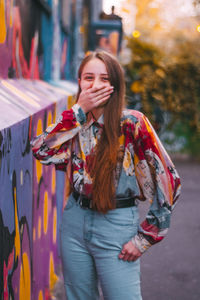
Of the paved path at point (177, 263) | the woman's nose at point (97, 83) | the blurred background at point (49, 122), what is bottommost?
the paved path at point (177, 263)

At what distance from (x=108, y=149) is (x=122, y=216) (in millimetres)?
327

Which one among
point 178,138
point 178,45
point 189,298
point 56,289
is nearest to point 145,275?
point 189,298

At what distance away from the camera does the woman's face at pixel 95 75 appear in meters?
2.07

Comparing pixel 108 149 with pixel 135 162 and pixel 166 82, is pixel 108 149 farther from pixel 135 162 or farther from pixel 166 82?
pixel 166 82

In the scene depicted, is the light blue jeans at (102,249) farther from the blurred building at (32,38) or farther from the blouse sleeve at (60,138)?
the blurred building at (32,38)

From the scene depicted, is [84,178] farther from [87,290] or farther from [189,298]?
[189,298]

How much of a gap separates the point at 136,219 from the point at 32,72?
2.43 m

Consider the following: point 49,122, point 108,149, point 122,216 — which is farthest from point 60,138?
point 49,122

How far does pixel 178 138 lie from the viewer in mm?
11391

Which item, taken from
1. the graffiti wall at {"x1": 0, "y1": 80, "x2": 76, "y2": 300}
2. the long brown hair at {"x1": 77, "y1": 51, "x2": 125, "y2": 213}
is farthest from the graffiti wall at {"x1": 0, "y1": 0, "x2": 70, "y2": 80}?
the long brown hair at {"x1": 77, "y1": 51, "x2": 125, "y2": 213}

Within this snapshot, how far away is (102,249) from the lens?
2.04 meters

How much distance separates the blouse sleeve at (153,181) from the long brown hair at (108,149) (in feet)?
0.38

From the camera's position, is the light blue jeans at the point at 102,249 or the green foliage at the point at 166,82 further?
the green foliage at the point at 166,82

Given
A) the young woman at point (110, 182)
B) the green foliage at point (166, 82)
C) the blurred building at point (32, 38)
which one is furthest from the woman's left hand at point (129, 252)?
the green foliage at point (166, 82)
